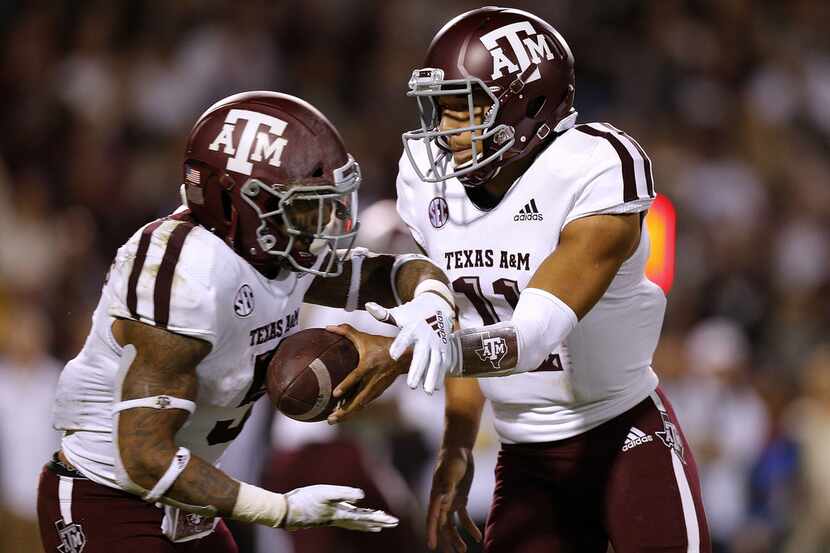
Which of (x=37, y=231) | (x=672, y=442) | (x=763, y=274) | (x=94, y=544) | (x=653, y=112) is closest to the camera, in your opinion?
(x=94, y=544)

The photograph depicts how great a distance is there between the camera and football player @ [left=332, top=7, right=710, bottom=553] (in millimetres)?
3281

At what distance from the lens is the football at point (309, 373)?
9.81 ft

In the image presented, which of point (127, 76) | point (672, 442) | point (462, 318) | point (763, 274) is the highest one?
point (127, 76)

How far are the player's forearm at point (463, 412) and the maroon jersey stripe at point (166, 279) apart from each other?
3.43 ft

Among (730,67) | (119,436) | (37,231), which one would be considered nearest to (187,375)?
(119,436)

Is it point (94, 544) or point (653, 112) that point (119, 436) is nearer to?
point (94, 544)

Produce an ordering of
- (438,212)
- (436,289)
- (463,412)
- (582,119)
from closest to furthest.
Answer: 1. (436,289)
2. (438,212)
3. (463,412)
4. (582,119)

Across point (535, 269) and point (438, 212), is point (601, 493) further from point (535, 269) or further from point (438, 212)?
point (438, 212)

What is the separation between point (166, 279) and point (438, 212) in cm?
91

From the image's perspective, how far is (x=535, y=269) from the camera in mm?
3328

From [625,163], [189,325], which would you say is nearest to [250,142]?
[189,325]

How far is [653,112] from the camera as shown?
8789 millimetres

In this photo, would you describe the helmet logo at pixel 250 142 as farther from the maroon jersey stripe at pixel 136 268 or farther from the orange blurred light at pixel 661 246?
the orange blurred light at pixel 661 246

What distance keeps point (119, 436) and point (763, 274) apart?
6094 millimetres
